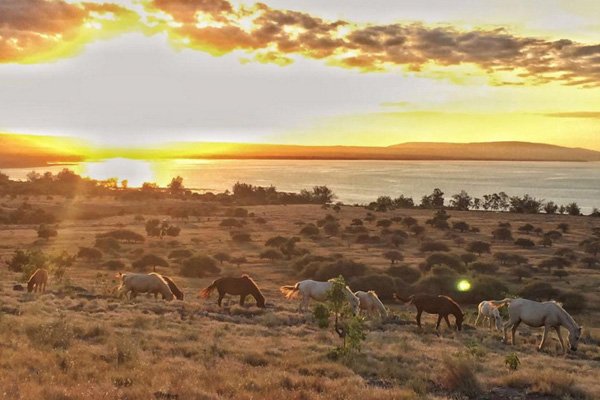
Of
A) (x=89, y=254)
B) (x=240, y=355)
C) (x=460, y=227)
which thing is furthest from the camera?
(x=460, y=227)

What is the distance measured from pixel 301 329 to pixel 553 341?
1012cm

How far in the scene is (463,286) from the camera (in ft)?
124

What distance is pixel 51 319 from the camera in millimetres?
17359

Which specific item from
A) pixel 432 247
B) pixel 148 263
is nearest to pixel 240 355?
pixel 148 263

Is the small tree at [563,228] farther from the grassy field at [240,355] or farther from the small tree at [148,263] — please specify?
the small tree at [148,263]

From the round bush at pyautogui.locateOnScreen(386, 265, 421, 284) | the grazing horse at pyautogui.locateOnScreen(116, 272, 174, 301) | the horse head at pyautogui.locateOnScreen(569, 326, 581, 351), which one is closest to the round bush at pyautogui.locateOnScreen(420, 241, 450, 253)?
the round bush at pyautogui.locateOnScreen(386, 265, 421, 284)

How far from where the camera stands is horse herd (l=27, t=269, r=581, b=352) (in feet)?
62.1

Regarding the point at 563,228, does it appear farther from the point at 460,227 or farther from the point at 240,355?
the point at 240,355

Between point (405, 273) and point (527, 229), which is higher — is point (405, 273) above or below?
below

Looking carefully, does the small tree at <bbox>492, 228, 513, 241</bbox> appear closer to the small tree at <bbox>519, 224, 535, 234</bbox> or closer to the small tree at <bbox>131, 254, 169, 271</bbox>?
the small tree at <bbox>519, 224, 535, 234</bbox>

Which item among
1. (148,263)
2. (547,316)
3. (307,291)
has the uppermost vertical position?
(547,316)

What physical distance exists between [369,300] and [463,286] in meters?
16.1

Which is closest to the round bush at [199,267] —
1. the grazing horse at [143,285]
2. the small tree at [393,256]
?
the small tree at [393,256]

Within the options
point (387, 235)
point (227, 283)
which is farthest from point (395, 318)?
point (387, 235)
